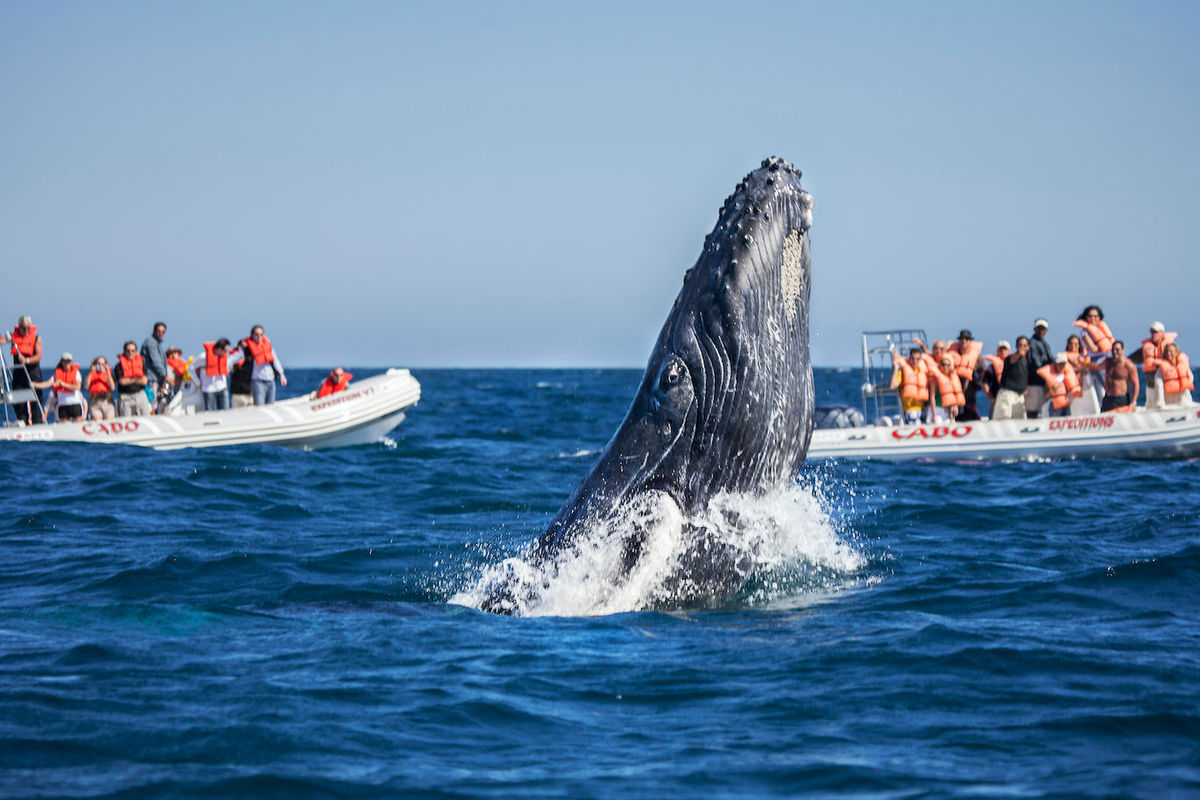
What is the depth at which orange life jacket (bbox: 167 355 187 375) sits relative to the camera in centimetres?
2538

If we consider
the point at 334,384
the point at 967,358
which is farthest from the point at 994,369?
the point at 334,384

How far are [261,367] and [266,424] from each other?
2.08 m

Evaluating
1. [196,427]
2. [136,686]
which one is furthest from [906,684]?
[196,427]

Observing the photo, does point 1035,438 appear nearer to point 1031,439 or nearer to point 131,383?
point 1031,439

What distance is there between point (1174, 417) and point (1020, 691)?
1592 centimetres

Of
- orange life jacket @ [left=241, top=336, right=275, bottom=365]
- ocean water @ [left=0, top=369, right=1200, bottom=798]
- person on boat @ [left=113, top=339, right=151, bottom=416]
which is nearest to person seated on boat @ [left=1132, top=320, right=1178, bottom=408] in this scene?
ocean water @ [left=0, top=369, right=1200, bottom=798]

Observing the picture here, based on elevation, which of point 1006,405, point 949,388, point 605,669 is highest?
point 949,388

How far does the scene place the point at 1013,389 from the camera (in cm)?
2056

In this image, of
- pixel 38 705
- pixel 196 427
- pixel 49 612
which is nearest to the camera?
pixel 38 705

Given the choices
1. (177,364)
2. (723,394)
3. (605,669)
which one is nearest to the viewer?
(605,669)

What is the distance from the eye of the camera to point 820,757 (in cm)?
423

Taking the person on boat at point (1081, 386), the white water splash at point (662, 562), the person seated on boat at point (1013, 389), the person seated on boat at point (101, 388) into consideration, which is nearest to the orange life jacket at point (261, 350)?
the person seated on boat at point (101, 388)

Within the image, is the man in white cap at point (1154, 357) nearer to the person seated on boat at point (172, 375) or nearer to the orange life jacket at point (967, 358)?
the orange life jacket at point (967, 358)

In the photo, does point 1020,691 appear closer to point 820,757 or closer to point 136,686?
point 820,757
